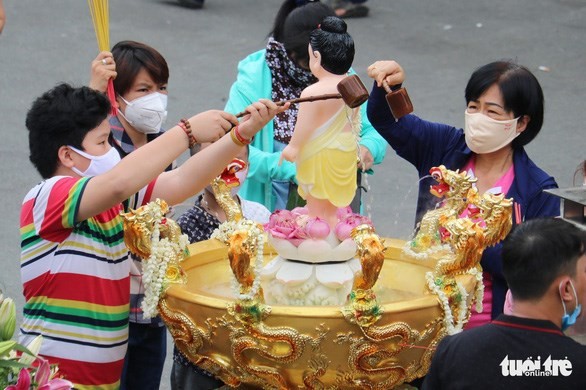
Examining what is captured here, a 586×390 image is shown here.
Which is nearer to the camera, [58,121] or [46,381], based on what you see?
[46,381]

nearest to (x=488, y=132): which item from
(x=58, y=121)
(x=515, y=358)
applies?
(x=515, y=358)

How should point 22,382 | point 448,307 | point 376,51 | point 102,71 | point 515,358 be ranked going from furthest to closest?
1. point 376,51
2. point 102,71
3. point 448,307
4. point 22,382
5. point 515,358

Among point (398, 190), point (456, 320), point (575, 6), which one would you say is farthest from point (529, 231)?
point (575, 6)

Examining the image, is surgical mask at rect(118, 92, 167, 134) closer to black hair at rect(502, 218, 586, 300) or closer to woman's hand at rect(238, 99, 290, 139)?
woman's hand at rect(238, 99, 290, 139)

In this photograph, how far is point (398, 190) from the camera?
657cm

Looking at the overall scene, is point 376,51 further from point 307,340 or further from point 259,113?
point 307,340

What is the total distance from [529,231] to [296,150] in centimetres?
72

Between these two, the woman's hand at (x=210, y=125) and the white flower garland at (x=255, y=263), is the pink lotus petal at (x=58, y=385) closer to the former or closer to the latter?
the white flower garland at (x=255, y=263)

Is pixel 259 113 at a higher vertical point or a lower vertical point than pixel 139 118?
higher

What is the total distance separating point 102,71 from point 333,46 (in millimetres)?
955

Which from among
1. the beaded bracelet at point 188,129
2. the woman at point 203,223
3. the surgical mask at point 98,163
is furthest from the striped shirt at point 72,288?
the woman at point 203,223

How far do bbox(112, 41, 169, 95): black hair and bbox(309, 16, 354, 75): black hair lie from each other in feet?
3.08

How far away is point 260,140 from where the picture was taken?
408 centimetres

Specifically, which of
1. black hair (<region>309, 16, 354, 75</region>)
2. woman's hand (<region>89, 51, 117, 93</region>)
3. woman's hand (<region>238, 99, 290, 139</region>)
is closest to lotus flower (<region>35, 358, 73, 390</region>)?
woman's hand (<region>238, 99, 290, 139</region>)
